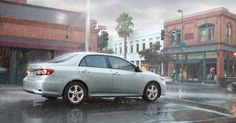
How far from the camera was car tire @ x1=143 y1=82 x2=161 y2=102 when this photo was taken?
9.78 m

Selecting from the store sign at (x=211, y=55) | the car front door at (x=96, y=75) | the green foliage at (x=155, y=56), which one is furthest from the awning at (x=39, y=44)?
the store sign at (x=211, y=55)

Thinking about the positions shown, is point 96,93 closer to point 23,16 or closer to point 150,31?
point 23,16

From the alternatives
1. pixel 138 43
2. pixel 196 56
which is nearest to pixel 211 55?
pixel 196 56

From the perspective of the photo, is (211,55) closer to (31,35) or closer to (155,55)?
(155,55)

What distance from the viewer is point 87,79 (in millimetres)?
8594

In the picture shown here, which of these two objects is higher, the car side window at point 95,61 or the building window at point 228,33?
the building window at point 228,33

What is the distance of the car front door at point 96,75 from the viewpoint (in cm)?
864

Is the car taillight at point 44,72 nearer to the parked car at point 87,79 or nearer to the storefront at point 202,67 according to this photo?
the parked car at point 87,79

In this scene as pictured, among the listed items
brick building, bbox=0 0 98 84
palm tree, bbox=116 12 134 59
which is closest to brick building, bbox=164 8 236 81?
palm tree, bbox=116 12 134 59

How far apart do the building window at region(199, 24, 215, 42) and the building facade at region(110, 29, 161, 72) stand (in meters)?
8.14

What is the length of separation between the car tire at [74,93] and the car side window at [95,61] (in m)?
0.69

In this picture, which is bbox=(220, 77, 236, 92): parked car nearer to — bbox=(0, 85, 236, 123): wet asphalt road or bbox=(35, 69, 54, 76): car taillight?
bbox=(0, 85, 236, 123): wet asphalt road

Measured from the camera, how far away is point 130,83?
9375mm

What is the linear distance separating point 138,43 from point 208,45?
1564 centimetres
